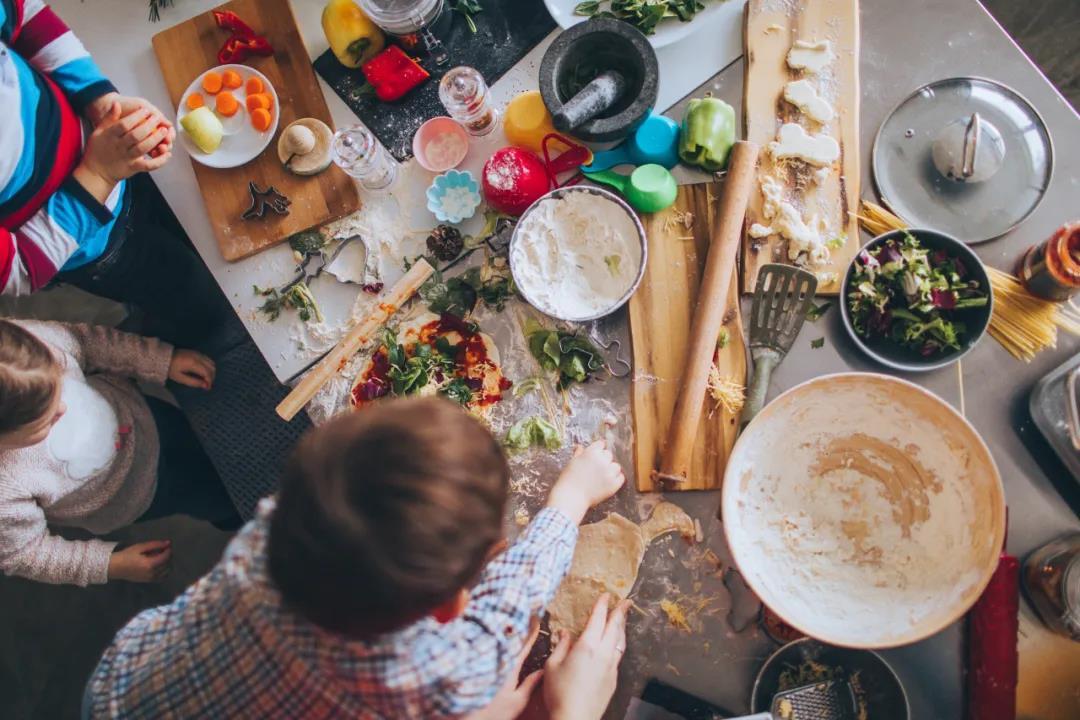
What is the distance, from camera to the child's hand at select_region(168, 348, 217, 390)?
1488 millimetres

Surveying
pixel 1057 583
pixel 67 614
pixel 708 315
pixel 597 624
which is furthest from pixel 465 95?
pixel 67 614

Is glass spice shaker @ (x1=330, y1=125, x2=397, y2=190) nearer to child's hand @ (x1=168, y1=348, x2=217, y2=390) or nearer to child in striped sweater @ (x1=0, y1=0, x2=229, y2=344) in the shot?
child in striped sweater @ (x1=0, y1=0, x2=229, y2=344)

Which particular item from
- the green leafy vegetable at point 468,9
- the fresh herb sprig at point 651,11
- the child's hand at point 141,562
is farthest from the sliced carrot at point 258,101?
the child's hand at point 141,562

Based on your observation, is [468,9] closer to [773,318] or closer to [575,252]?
[575,252]

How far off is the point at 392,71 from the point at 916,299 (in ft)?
3.15

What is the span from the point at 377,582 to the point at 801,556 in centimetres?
68

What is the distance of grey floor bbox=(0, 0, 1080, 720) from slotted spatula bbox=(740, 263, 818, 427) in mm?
1536

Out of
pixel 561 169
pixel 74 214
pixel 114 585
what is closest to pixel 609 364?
pixel 561 169

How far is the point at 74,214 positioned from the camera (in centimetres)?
130

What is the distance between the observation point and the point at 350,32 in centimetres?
130

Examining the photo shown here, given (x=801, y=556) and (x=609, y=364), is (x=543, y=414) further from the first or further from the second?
(x=801, y=556)

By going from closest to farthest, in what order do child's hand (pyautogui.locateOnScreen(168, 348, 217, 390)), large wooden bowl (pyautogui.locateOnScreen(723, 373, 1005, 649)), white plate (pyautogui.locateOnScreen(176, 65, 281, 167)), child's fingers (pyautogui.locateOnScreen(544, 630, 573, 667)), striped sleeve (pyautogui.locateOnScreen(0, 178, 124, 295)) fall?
large wooden bowl (pyautogui.locateOnScreen(723, 373, 1005, 649))
child's fingers (pyautogui.locateOnScreen(544, 630, 573, 667))
striped sleeve (pyautogui.locateOnScreen(0, 178, 124, 295))
white plate (pyautogui.locateOnScreen(176, 65, 281, 167))
child's hand (pyautogui.locateOnScreen(168, 348, 217, 390))

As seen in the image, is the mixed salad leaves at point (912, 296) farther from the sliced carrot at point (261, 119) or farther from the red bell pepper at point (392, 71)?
the sliced carrot at point (261, 119)

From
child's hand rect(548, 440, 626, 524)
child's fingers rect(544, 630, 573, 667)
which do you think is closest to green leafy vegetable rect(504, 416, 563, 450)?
child's hand rect(548, 440, 626, 524)
